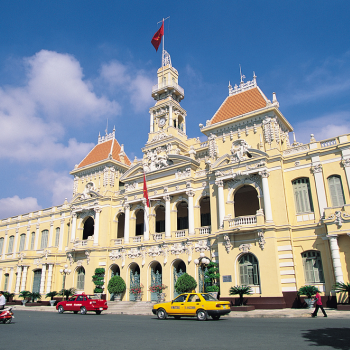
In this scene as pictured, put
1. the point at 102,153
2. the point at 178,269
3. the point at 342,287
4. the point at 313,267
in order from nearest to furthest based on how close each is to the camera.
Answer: the point at 342,287
the point at 313,267
the point at 178,269
the point at 102,153

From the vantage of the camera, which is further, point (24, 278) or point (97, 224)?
point (24, 278)

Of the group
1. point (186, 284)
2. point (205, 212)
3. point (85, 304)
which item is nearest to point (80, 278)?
point (85, 304)

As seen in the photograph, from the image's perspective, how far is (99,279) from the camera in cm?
3488

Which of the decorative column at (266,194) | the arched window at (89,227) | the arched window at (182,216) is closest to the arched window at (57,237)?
the arched window at (89,227)

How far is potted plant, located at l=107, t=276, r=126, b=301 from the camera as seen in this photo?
3269cm

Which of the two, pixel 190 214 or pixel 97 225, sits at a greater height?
pixel 97 225

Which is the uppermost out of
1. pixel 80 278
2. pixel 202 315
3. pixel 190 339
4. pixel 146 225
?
pixel 146 225

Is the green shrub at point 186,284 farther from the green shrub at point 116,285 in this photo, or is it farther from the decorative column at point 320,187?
the decorative column at point 320,187

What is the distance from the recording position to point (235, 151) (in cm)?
2923

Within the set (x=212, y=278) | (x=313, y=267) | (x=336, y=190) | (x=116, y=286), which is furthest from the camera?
(x=116, y=286)

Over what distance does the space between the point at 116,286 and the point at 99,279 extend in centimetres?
301

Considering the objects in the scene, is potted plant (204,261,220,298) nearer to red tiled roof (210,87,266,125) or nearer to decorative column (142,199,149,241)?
decorative column (142,199,149,241)

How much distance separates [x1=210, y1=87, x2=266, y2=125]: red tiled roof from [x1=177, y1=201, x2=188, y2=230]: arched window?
956 cm

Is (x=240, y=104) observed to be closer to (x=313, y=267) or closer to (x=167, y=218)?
(x=167, y=218)
